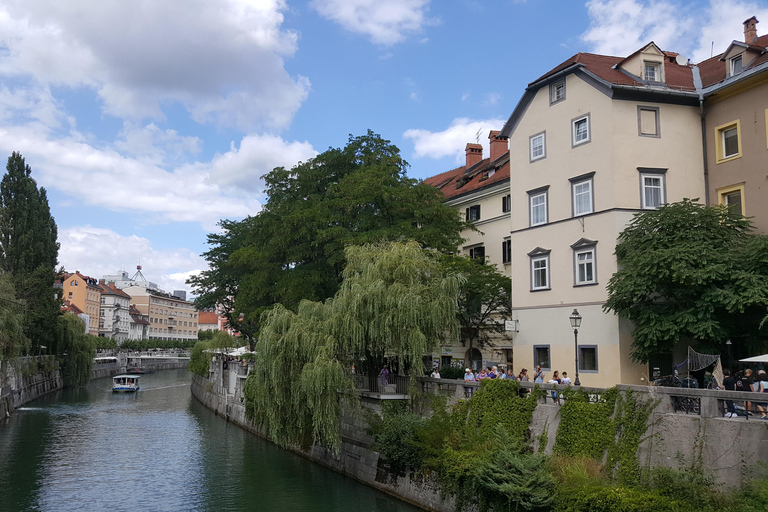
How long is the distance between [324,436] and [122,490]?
24.2 ft

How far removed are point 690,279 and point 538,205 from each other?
27.6ft

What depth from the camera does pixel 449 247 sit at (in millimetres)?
31797

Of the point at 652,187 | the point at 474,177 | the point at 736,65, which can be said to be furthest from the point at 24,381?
the point at 736,65

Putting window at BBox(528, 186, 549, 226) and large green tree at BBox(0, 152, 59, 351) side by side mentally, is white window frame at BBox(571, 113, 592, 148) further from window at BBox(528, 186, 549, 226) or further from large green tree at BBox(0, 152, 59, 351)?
large green tree at BBox(0, 152, 59, 351)

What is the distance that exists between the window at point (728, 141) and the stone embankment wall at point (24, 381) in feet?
121

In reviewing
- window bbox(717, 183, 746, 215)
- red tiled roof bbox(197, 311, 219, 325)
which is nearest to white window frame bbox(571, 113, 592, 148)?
window bbox(717, 183, 746, 215)

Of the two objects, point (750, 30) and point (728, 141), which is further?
point (750, 30)

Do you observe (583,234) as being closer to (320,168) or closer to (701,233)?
(701,233)

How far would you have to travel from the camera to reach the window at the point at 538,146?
89.5 feet

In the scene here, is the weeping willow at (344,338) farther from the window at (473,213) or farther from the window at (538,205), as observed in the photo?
the window at (473,213)

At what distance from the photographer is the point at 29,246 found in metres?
47.9

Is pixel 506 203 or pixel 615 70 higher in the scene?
pixel 615 70

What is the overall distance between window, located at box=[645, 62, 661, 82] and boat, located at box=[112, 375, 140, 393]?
5571 cm

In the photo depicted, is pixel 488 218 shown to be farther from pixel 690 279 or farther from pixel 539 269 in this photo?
pixel 690 279
